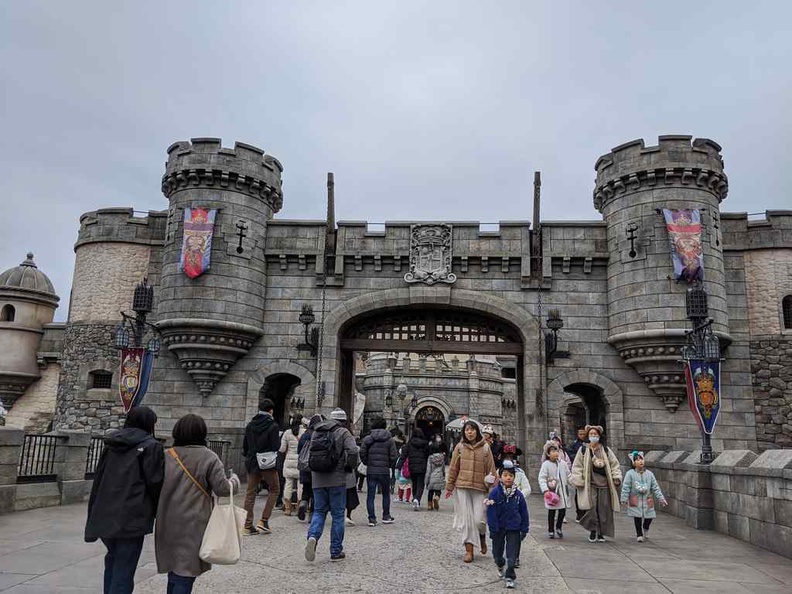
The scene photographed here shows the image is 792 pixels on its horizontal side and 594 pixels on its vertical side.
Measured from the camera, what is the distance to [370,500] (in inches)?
402

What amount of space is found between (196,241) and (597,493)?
1292 cm

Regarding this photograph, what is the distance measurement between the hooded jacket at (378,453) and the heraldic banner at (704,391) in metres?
6.36

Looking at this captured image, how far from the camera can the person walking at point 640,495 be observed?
9.43 meters

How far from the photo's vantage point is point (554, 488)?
9.33m

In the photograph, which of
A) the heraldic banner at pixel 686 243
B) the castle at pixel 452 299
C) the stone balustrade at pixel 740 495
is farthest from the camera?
the castle at pixel 452 299

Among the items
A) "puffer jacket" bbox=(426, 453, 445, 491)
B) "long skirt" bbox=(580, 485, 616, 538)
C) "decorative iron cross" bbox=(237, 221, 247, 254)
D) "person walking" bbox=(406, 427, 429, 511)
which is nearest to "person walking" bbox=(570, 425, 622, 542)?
"long skirt" bbox=(580, 485, 616, 538)

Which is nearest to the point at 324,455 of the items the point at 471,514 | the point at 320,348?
the point at 471,514

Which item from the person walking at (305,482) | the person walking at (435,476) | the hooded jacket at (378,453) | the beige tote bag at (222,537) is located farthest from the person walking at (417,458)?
the beige tote bag at (222,537)

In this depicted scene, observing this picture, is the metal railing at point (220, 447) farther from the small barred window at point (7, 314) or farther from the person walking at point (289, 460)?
the small barred window at point (7, 314)

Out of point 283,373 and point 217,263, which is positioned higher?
point 217,263

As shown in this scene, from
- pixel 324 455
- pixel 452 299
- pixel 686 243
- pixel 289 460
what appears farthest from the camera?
pixel 452 299

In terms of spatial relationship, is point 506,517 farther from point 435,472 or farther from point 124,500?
point 435,472

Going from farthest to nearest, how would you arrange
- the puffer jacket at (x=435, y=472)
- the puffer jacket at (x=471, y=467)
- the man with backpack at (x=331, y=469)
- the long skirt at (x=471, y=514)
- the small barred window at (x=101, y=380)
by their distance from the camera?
the small barred window at (x=101, y=380) → the puffer jacket at (x=435, y=472) → the puffer jacket at (x=471, y=467) → the long skirt at (x=471, y=514) → the man with backpack at (x=331, y=469)

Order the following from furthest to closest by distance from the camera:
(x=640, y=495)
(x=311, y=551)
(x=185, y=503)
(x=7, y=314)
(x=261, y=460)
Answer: (x=7, y=314)
(x=640, y=495)
(x=261, y=460)
(x=311, y=551)
(x=185, y=503)
